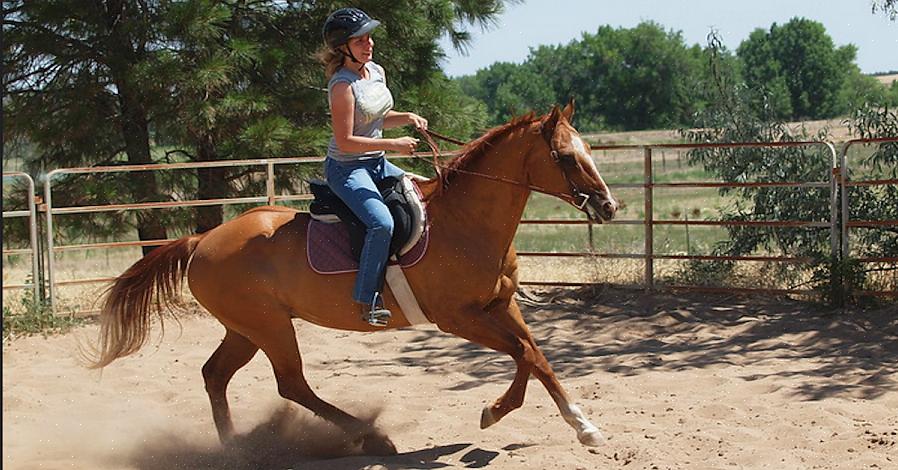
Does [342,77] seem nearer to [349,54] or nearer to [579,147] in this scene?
[349,54]

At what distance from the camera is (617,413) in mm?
5895

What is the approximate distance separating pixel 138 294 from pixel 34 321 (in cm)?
398

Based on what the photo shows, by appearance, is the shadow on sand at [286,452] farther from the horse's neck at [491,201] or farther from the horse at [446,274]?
the horse's neck at [491,201]

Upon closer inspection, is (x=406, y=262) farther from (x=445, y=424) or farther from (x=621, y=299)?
(x=621, y=299)

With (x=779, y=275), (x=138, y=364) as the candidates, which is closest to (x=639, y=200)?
(x=779, y=275)

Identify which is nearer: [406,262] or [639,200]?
[406,262]

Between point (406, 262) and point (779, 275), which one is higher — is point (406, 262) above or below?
above

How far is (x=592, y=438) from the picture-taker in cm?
495

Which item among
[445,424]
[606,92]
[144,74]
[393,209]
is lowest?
[445,424]

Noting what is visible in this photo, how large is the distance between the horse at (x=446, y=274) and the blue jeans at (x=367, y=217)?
187mm

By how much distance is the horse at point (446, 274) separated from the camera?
505 centimetres

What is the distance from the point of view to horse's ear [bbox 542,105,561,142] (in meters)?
5.02

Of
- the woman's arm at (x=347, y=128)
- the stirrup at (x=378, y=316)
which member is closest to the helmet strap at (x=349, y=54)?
the woman's arm at (x=347, y=128)

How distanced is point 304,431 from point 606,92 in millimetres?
67494
